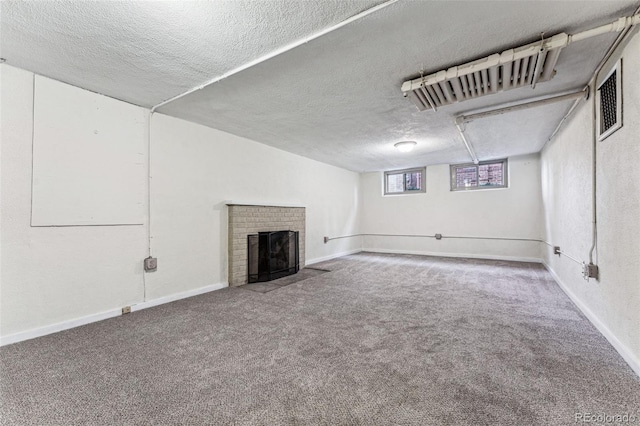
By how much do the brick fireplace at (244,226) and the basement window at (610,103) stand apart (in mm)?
4229

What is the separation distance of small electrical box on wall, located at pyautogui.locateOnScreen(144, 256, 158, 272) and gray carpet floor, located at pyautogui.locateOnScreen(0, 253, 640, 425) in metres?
0.48

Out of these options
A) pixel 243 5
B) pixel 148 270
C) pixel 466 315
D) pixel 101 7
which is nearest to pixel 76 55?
pixel 101 7

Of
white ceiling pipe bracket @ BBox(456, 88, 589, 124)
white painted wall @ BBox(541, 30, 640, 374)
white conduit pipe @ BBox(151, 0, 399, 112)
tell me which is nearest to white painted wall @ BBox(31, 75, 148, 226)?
white conduit pipe @ BBox(151, 0, 399, 112)

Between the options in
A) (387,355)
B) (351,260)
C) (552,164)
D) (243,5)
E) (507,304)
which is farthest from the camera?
(351,260)

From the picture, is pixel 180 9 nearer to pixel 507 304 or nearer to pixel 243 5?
pixel 243 5

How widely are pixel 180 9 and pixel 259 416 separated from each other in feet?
7.97

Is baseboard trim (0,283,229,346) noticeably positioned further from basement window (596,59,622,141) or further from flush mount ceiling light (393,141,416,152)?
basement window (596,59,622,141)

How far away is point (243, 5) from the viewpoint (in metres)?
1.63

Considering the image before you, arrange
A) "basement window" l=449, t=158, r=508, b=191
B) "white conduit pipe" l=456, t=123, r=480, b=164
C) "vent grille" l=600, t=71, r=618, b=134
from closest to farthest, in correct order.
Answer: "vent grille" l=600, t=71, r=618, b=134, "white conduit pipe" l=456, t=123, r=480, b=164, "basement window" l=449, t=158, r=508, b=191

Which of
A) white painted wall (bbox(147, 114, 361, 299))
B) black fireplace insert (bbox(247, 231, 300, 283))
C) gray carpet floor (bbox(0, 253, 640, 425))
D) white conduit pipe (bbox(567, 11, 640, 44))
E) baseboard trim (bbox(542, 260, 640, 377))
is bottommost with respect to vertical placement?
gray carpet floor (bbox(0, 253, 640, 425))

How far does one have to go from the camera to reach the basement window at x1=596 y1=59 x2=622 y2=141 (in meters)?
2.03

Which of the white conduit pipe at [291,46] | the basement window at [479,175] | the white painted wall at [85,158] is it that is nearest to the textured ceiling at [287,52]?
the white conduit pipe at [291,46]

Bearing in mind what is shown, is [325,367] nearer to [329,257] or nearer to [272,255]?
[272,255]

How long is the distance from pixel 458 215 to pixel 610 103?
4770 millimetres
